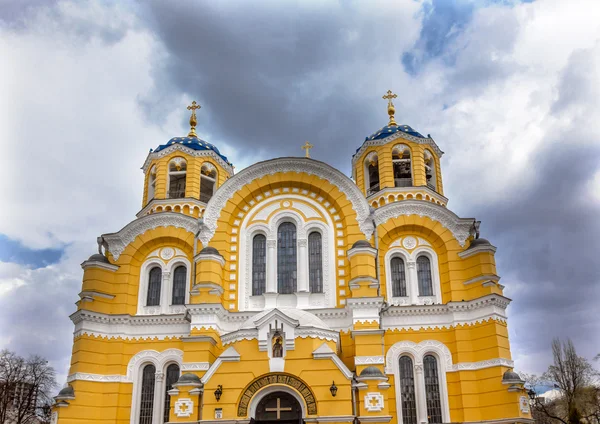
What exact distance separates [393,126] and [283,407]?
16.1 meters

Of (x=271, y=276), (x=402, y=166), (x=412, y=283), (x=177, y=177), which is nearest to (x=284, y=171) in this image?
(x=271, y=276)

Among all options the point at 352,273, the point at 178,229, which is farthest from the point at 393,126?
the point at 178,229

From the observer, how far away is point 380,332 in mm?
21906

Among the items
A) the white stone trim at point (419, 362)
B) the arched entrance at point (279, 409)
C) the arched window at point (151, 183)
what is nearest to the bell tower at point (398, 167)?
the white stone trim at point (419, 362)

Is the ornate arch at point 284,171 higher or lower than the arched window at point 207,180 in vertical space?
lower

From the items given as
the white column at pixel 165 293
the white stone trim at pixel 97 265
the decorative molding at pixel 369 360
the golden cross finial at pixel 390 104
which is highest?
the golden cross finial at pixel 390 104

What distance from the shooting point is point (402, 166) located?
2962 centimetres

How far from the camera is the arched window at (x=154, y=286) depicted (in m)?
25.8

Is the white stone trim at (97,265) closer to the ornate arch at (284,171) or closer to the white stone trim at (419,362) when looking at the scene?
the ornate arch at (284,171)

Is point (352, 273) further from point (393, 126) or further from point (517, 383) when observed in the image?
point (393, 126)

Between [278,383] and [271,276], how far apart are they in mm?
5745

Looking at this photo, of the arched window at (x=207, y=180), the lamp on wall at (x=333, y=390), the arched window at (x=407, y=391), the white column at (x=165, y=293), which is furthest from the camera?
the arched window at (x=207, y=180)

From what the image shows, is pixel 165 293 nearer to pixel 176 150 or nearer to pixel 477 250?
pixel 176 150

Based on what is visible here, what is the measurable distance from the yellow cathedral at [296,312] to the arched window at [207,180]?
7.80ft
